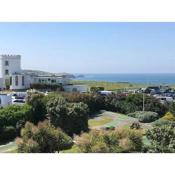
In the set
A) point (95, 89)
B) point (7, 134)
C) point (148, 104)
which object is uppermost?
point (95, 89)

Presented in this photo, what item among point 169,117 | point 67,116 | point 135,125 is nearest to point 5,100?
point 67,116

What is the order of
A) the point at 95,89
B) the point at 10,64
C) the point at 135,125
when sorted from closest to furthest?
the point at 135,125 → the point at 10,64 → the point at 95,89

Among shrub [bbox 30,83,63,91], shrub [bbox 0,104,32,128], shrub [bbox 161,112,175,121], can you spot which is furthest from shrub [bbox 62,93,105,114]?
shrub [bbox 161,112,175,121]

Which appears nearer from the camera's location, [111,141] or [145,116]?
[111,141]

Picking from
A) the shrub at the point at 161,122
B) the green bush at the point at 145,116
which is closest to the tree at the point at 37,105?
the green bush at the point at 145,116

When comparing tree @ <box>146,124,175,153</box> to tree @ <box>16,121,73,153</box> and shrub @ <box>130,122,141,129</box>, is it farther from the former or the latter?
tree @ <box>16,121,73,153</box>

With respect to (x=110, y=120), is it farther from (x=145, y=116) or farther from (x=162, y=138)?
(x=162, y=138)
